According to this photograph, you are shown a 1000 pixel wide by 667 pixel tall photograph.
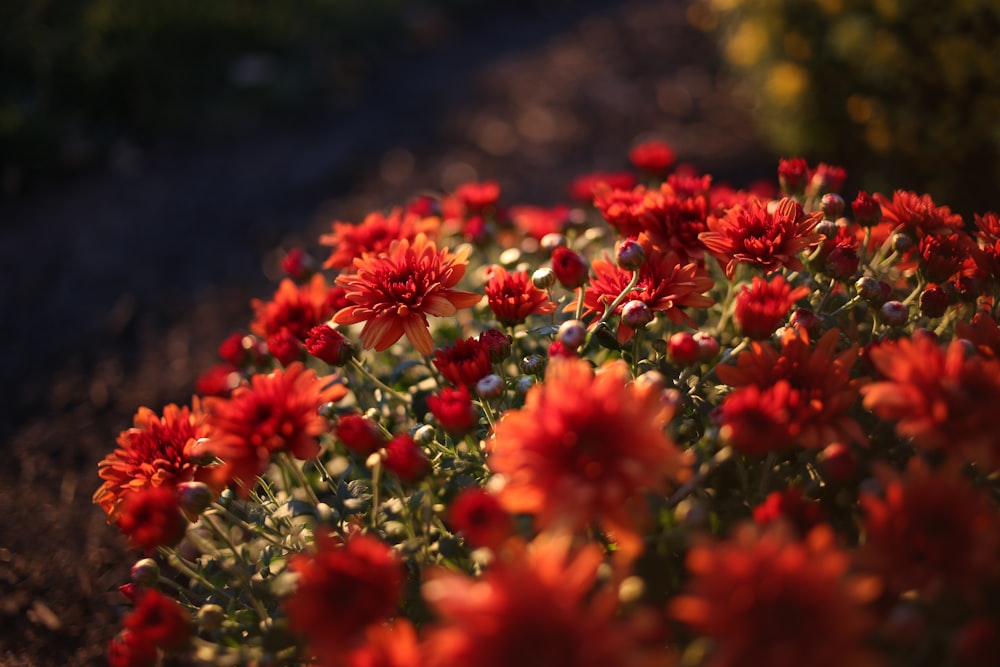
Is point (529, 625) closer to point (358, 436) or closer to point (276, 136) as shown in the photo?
point (358, 436)

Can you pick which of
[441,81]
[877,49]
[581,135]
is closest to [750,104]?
[581,135]

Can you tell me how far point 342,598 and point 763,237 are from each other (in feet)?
3.53

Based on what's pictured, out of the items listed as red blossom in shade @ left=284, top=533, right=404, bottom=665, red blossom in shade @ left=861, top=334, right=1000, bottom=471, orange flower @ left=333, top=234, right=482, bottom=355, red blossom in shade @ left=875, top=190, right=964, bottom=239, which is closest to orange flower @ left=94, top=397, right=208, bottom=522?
orange flower @ left=333, top=234, right=482, bottom=355

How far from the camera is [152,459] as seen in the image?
1.53 metres

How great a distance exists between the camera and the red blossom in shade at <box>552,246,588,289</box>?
1612mm

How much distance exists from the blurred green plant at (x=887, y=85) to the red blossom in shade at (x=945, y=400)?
9.09 ft

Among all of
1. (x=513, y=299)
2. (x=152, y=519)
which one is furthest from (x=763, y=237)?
(x=152, y=519)

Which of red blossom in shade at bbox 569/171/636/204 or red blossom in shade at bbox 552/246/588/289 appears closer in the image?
red blossom in shade at bbox 552/246/588/289

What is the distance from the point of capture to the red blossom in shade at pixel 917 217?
5.50 feet

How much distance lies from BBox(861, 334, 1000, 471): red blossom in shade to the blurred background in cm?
229

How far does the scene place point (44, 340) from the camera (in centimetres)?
389

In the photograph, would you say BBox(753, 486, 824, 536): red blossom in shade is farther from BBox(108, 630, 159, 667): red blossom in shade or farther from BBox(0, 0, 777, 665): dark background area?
BBox(0, 0, 777, 665): dark background area

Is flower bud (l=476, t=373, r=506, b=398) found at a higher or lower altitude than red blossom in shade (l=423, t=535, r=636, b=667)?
higher

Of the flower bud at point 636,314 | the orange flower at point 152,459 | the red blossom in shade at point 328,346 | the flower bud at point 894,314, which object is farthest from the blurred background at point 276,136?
the flower bud at point 894,314
